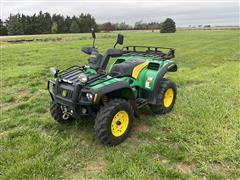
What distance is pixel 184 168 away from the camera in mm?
3141

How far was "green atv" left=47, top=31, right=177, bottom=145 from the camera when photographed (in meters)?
3.43

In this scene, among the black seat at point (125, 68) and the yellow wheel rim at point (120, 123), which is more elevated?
the black seat at point (125, 68)

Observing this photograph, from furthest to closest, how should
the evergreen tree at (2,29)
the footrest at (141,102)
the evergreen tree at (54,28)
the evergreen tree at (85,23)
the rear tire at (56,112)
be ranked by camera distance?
1. the evergreen tree at (85,23)
2. the evergreen tree at (54,28)
3. the evergreen tree at (2,29)
4. the footrest at (141,102)
5. the rear tire at (56,112)

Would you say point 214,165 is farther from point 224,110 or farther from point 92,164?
point 224,110

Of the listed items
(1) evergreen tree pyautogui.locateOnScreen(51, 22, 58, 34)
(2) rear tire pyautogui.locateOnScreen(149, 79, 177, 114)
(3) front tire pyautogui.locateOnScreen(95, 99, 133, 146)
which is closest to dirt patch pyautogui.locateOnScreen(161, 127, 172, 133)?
(2) rear tire pyautogui.locateOnScreen(149, 79, 177, 114)

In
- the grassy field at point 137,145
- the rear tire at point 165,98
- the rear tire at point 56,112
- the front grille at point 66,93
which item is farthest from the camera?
the rear tire at point 165,98

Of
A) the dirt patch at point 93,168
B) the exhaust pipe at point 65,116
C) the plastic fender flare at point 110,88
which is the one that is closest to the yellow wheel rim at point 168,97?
the plastic fender flare at point 110,88

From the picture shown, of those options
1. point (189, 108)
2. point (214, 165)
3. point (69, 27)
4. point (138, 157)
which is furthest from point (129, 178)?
point (69, 27)

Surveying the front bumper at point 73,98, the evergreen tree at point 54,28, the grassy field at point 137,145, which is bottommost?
the grassy field at point 137,145

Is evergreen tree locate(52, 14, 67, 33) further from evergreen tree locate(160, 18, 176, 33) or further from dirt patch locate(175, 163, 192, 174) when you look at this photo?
dirt patch locate(175, 163, 192, 174)

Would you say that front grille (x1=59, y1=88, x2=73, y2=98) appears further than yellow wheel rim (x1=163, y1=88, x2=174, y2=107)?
No

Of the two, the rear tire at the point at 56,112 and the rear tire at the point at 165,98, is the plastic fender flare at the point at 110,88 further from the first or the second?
the rear tire at the point at 56,112

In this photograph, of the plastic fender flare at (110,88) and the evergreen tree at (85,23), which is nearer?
the plastic fender flare at (110,88)

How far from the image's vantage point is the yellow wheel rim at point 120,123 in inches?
144
